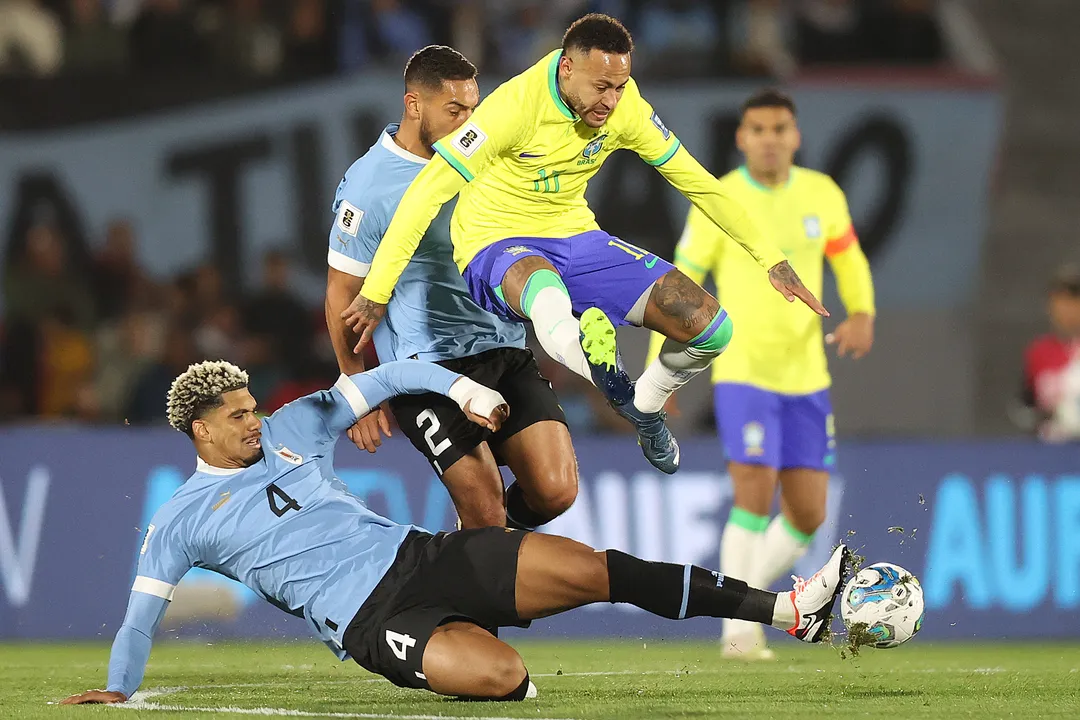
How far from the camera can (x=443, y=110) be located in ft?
22.2

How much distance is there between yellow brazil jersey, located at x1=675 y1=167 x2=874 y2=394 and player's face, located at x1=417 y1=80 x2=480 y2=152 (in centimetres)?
167

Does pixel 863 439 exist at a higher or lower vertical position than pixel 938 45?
lower

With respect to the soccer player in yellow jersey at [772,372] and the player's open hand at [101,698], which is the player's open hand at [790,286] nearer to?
the soccer player in yellow jersey at [772,372]

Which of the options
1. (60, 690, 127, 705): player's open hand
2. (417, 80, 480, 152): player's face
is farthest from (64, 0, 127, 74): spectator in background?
(60, 690, 127, 705): player's open hand

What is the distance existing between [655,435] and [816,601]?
3.99ft

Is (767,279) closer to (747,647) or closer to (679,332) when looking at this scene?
(747,647)

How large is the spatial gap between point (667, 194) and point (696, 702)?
7390 millimetres

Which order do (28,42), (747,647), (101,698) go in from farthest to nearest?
(28,42) < (747,647) < (101,698)

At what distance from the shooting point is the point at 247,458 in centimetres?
577

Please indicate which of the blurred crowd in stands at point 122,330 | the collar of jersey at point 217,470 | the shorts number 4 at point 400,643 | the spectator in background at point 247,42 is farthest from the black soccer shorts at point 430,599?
the spectator in background at point 247,42

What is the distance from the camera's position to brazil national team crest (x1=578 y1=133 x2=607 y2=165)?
648 centimetres

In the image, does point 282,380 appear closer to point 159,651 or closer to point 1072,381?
point 159,651

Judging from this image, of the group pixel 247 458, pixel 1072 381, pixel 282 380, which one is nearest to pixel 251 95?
pixel 282 380

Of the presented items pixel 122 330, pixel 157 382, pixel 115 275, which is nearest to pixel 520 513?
pixel 157 382
